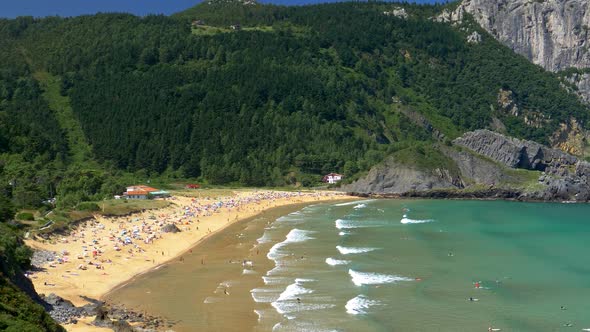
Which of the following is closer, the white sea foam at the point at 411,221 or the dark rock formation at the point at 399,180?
the white sea foam at the point at 411,221

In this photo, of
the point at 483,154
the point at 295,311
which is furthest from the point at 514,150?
the point at 295,311

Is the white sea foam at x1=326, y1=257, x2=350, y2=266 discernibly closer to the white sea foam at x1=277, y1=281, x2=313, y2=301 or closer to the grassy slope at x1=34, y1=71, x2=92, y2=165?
the white sea foam at x1=277, y1=281, x2=313, y2=301

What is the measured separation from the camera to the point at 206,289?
A: 3544 centimetres

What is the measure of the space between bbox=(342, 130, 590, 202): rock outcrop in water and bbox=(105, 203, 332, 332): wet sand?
2682 inches

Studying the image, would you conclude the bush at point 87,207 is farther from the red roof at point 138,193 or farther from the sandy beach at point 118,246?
the red roof at point 138,193

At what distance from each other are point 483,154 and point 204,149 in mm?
60500

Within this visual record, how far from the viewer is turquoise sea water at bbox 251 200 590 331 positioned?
28.8 meters

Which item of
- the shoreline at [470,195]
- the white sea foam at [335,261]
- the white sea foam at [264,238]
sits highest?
the white sea foam at [335,261]

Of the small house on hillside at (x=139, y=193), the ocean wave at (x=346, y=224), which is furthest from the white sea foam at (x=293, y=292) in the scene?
the small house on hillside at (x=139, y=193)

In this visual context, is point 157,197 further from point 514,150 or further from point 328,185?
point 514,150

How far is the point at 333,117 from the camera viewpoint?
16362 centimetres

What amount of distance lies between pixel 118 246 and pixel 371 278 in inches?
820

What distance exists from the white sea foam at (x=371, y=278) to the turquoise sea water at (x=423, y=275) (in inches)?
2.3

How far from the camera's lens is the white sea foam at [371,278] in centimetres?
3625
